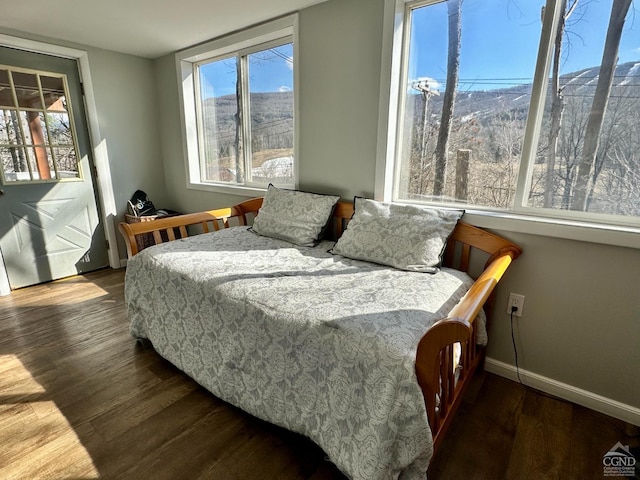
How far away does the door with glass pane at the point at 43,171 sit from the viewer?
270 cm

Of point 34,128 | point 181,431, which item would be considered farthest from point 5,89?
point 181,431

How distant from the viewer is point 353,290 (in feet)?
4.63

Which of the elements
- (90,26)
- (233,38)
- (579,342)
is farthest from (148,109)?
(579,342)

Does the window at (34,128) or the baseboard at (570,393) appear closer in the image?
the baseboard at (570,393)

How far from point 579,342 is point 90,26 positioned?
3.73 m

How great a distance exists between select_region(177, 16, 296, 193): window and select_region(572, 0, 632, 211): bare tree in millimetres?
1703

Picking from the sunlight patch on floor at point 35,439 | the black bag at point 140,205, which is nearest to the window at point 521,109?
the sunlight patch on floor at point 35,439

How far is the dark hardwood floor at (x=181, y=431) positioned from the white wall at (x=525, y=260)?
20 cm

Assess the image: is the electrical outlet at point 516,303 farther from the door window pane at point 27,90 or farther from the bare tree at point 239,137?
the door window pane at point 27,90

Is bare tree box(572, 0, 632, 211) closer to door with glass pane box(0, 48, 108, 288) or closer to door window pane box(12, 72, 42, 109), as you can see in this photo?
door with glass pane box(0, 48, 108, 288)

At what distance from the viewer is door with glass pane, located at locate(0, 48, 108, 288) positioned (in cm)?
270

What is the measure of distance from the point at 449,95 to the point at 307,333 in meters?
1.52

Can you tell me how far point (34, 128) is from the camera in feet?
9.18

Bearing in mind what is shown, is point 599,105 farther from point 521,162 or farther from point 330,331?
point 330,331
